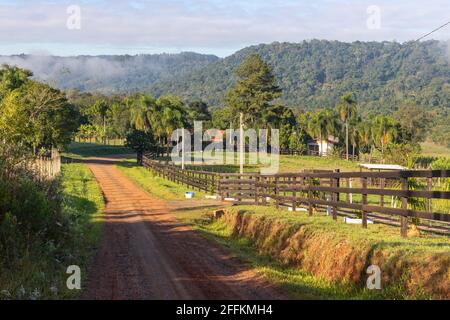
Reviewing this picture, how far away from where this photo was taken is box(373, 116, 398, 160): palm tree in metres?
101

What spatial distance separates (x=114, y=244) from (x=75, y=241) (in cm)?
199

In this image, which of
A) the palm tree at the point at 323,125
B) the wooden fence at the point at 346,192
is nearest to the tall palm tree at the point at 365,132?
the palm tree at the point at 323,125

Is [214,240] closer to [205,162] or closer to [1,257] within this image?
[1,257]

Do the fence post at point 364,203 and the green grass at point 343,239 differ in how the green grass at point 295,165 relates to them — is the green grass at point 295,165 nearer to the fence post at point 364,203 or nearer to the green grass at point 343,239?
the green grass at point 343,239

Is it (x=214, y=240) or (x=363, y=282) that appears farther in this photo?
(x=214, y=240)

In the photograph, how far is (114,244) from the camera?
1559 centimetres

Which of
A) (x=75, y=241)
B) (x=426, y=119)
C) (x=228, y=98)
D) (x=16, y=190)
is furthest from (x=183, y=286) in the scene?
(x=426, y=119)

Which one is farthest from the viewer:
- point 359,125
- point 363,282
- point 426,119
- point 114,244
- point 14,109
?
point 426,119

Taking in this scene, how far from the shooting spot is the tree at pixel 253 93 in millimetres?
94000

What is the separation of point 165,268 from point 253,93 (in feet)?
279

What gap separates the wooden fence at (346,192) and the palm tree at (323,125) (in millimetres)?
75391

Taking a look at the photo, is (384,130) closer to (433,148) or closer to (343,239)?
(433,148)

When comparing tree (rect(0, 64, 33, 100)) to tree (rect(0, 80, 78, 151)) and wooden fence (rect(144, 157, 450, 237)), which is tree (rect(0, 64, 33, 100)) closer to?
tree (rect(0, 80, 78, 151))

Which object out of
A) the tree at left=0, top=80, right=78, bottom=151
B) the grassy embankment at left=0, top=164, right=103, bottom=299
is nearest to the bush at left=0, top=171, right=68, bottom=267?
the grassy embankment at left=0, top=164, right=103, bottom=299
